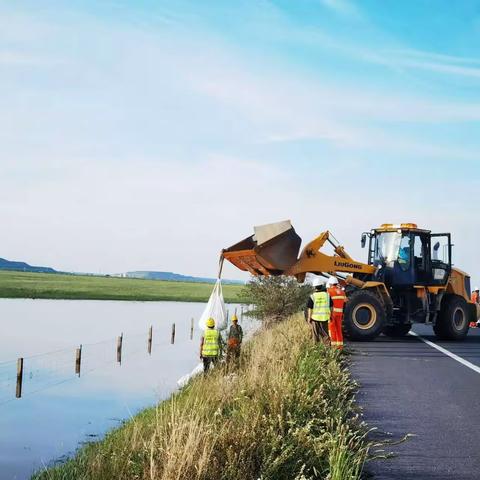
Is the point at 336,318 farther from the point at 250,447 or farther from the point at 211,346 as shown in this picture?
the point at 250,447

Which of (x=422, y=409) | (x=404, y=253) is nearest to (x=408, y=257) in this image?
(x=404, y=253)

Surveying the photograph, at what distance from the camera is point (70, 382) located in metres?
25.6

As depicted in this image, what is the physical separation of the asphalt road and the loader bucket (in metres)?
3.24

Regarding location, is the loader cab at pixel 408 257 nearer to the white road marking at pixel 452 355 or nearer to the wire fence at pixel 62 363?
the white road marking at pixel 452 355

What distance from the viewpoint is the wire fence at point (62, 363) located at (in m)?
23.7

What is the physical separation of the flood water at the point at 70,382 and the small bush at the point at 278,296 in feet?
15.4

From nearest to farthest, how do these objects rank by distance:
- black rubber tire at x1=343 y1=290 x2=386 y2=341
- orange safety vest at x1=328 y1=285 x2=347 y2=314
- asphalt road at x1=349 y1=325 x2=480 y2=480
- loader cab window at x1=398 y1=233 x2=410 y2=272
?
asphalt road at x1=349 y1=325 x2=480 y2=480 → orange safety vest at x1=328 y1=285 x2=347 y2=314 → black rubber tire at x1=343 y1=290 x2=386 y2=341 → loader cab window at x1=398 y1=233 x2=410 y2=272

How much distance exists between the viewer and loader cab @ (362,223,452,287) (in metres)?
22.9

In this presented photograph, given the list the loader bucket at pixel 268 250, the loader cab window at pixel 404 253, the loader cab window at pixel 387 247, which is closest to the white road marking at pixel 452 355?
the loader cab window at pixel 404 253

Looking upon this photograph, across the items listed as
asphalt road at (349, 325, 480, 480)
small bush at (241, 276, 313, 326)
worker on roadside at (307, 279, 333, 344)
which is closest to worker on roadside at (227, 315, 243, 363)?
worker on roadside at (307, 279, 333, 344)

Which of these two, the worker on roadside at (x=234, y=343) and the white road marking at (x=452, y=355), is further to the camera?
the worker on roadside at (x=234, y=343)

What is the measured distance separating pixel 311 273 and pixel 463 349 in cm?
480

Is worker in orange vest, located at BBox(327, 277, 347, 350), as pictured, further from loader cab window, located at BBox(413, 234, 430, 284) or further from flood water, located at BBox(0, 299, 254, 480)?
loader cab window, located at BBox(413, 234, 430, 284)

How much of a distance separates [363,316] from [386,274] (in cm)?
215
